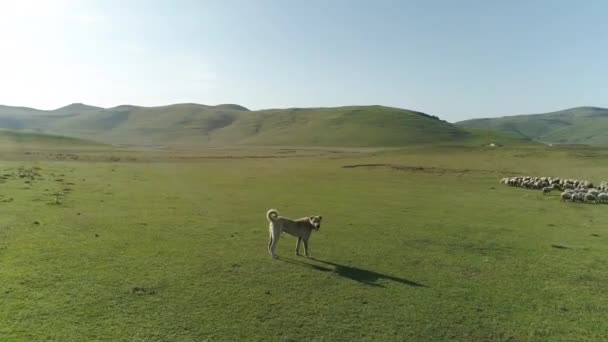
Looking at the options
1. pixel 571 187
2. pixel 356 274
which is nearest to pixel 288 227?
pixel 356 274

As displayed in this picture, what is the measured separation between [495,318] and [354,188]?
25.6 metres

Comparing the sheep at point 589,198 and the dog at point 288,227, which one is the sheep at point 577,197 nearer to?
the sheep at point 589,198

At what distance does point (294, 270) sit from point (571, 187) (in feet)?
105

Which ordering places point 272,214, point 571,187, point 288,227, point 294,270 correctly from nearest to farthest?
point 294,270, point 272,214, point 288,227, point 571,187

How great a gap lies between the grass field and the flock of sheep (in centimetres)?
209

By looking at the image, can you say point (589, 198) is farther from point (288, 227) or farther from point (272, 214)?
point (272, 214)

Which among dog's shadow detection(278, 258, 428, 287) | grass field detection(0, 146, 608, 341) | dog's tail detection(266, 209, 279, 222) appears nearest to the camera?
grass field detection(0, 146, 608, 341)

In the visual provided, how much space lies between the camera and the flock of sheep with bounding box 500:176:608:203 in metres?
29.8

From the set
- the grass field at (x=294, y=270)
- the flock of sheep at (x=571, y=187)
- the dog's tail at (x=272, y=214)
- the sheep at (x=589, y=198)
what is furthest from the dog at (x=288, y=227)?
the sheep at (x=589, y=198)

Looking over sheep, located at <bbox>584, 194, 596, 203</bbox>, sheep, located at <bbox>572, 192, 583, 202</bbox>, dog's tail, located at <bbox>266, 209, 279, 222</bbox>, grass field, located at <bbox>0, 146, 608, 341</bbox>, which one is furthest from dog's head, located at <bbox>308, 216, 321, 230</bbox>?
sheep, located at <bbox>584, 194, 596, 203</bbox>

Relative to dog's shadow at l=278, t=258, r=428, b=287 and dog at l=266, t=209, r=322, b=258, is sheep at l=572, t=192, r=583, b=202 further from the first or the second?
dog at l=266, t=209, r=322, b=258

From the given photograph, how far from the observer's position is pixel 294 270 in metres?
13.8

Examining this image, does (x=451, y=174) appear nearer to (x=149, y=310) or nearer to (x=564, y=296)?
(x=564, y=296)

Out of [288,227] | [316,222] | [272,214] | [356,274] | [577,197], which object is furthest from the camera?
[577,197]
